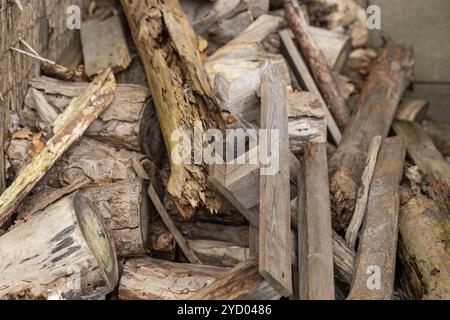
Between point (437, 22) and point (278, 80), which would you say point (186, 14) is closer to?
point (278, 80)

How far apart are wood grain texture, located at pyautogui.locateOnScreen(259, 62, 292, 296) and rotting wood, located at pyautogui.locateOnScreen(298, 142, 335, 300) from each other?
0.13 metres

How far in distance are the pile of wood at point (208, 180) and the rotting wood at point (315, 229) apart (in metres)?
0.01

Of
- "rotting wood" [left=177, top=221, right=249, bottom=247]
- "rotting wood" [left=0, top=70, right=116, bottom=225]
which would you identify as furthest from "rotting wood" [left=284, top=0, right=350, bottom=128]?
"rotting wood" [left=0, top=70, right=116, bottom=225]

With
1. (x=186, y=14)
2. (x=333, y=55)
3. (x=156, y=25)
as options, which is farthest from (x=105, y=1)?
(x=333, y=55)

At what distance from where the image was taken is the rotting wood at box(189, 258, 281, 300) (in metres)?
3.04

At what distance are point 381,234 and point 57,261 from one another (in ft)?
6.11

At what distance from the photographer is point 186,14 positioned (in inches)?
203

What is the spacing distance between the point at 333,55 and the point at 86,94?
2.32 metres

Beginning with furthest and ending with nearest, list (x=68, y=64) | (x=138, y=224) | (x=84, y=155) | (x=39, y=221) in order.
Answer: (x=68, y=64)
(x=84, y=155)
(x=138, y=224)
(x=39, y=221)

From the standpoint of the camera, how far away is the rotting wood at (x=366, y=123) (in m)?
3.89
